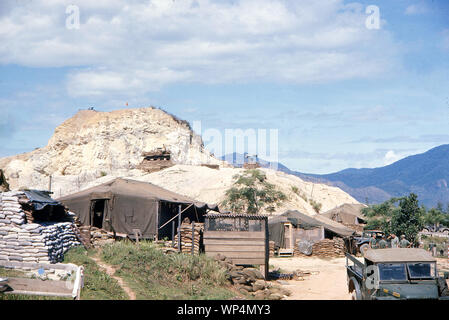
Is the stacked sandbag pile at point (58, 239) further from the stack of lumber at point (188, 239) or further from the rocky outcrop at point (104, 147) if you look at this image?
the rocky outcrop at point (104, 147)

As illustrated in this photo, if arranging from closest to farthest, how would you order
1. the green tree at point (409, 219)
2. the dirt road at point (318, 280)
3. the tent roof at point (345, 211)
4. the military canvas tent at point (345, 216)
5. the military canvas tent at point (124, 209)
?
the dirt road at point (318, 280)
the military canvas tent at point (124, 209)
the green tree at point (409, 219)
the military canvas tent at point (345, 216)
the tent roof at point (345, 211)

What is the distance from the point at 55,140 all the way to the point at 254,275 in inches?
2674

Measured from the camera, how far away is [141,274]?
616 inches

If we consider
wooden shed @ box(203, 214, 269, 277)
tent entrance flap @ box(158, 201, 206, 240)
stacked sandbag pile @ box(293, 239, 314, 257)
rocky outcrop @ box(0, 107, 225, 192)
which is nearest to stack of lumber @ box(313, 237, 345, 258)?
stacked sandbag pile @ box(293, 239, 314, 257)

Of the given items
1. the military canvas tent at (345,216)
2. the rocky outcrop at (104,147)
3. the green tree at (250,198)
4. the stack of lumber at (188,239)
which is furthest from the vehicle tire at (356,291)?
the rocky outcrop at (104,147)

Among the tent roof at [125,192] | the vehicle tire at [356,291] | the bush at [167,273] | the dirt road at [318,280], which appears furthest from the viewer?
the tent roof at [125,192]

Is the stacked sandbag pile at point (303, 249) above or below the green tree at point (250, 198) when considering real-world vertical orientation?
below

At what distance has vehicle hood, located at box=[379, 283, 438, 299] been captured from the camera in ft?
33.3

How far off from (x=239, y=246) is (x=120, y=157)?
2297 inches

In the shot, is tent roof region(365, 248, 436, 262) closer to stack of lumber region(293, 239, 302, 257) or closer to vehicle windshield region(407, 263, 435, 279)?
vehicle windshield region(407, 263, 435, 279)

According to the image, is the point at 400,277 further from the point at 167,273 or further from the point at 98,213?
the point at 98,213

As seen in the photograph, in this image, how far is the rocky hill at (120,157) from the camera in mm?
61897
